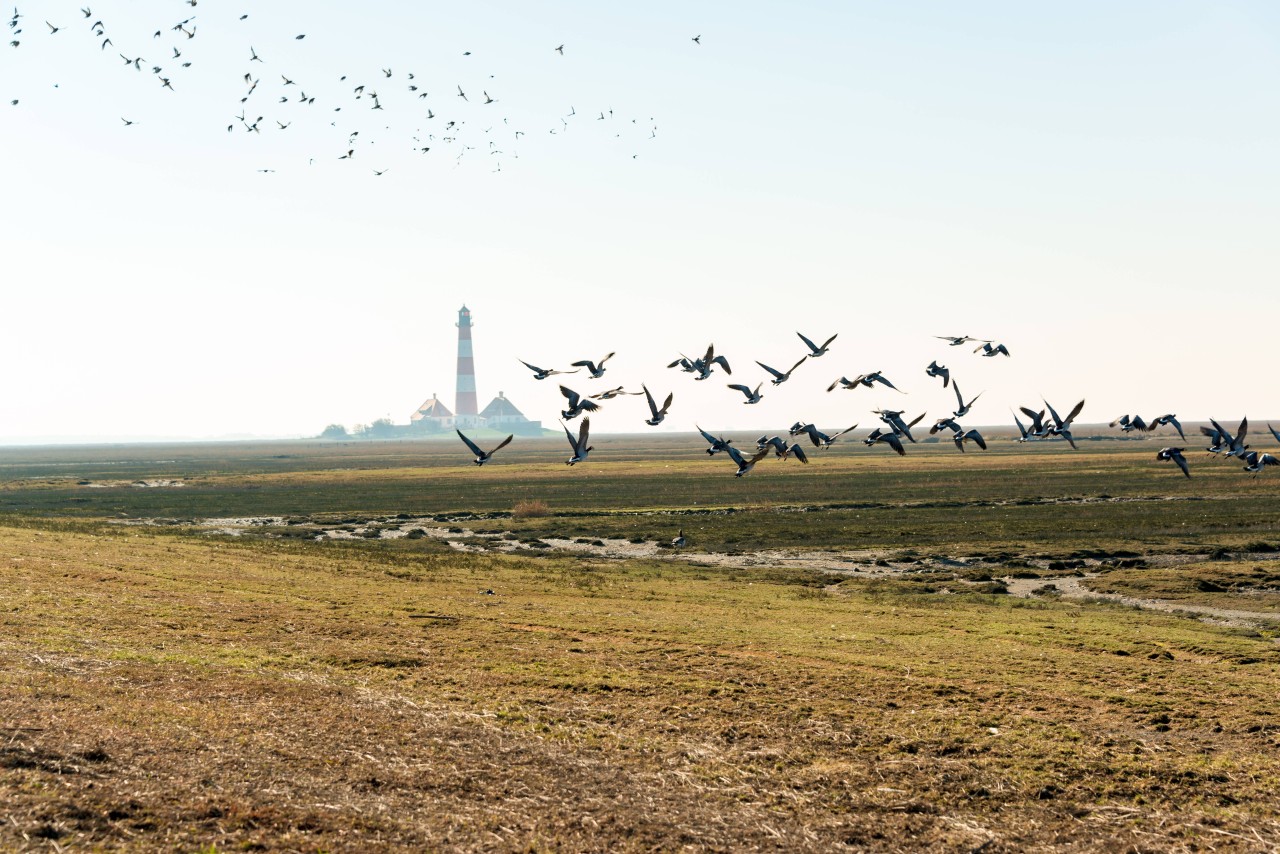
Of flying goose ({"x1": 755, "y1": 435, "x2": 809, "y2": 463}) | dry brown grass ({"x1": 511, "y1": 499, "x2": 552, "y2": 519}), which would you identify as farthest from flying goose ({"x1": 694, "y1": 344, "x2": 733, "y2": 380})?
dry brown grass ({"x1": 511, "y1": 499, "x2": 552, "y2": 519})

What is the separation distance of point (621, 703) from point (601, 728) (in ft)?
6.14

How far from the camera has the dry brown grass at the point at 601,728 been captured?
14.7 meters

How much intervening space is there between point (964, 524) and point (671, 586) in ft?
98.0

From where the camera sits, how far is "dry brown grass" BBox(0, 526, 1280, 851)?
14711 millimetres

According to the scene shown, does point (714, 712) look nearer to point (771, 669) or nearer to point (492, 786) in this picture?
point (771, 669)

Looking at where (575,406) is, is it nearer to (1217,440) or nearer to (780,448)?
(780,448)

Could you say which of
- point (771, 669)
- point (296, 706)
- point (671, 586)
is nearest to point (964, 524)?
point (671, 586)

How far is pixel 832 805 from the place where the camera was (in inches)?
640

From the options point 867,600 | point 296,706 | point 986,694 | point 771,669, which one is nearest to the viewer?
point 296,706

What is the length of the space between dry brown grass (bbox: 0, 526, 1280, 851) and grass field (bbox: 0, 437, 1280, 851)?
0.08 meters

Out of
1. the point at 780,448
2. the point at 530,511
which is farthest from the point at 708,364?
the point at 530,511

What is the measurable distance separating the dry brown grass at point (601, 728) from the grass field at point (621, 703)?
0.08m

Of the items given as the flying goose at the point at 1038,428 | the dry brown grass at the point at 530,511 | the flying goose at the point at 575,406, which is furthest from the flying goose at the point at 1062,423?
the dry brown grass at the point at 530,511

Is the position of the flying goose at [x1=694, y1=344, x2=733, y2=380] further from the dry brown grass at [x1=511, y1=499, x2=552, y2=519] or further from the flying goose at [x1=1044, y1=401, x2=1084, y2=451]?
the dry brown grass at [x1=511, y1=499, x2=552, y2=519]
